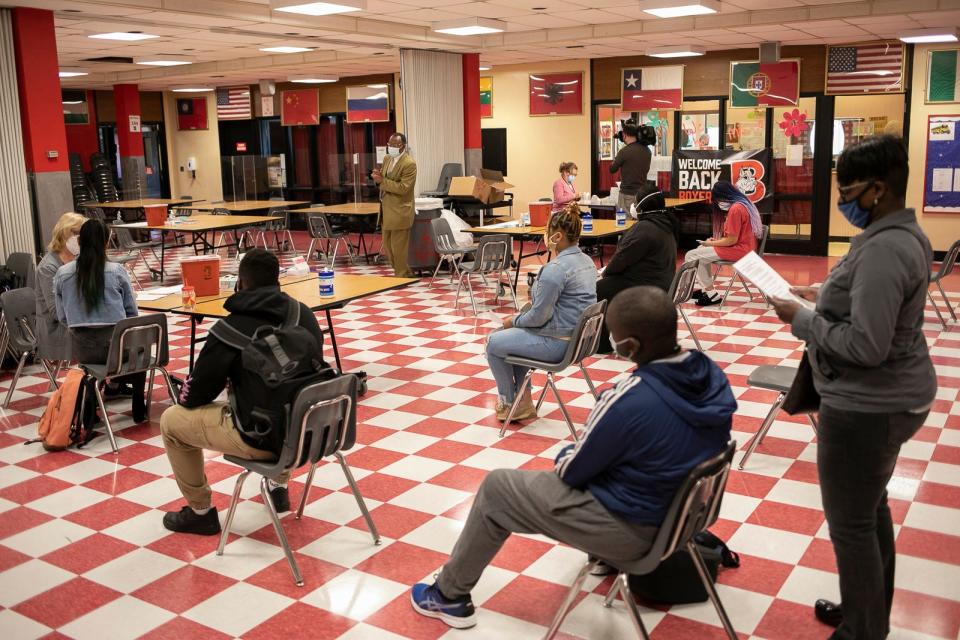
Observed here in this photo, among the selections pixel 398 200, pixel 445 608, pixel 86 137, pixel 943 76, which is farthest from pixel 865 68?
pixel 86 137

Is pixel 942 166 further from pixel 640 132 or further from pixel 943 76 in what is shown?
pixel 640 132

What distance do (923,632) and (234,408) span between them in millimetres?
2826

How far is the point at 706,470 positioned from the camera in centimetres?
273

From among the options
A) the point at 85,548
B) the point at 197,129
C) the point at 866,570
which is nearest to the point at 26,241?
the point at 85,548

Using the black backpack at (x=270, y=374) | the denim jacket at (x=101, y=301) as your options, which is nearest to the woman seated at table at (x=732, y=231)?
the denim jacket at (x=101, y=301)

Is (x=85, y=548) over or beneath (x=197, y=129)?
beneath

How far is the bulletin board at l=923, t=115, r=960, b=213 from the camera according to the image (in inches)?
502

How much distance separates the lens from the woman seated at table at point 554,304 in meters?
5.45

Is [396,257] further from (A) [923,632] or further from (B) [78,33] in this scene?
(A) [923,632]

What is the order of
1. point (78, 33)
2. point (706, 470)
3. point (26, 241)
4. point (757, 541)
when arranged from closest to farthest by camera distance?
point (706, 470) → point (757, 541) → point (26, 241) → point (78, 33)

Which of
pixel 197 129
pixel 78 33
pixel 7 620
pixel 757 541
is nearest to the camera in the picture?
pixel 7 620

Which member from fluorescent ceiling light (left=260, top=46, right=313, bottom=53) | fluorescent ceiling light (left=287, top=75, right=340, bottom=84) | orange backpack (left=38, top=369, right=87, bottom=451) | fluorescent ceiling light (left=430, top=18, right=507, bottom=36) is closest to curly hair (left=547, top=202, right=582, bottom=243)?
orange backpack (left=38, top=369, right=87, bottom=451)

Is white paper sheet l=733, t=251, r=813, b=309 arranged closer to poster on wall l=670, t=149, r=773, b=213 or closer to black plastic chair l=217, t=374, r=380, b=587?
black plastic chair l=217, t=374, r=380, b=587

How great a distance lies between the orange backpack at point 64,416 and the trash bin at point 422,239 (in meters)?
6.74
